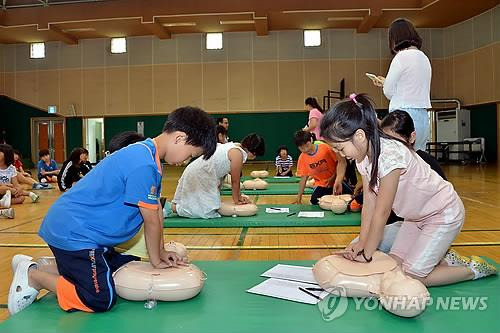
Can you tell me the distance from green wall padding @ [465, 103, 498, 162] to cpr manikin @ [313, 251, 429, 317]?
13.7 metres

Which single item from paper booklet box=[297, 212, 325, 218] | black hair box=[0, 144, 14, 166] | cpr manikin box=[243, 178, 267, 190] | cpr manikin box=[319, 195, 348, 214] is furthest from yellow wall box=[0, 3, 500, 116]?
paper booklet box=[297, 212, 325, 218]

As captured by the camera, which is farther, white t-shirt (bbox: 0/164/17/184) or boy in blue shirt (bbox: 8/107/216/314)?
white t-shirt (bbox: 0/164/17/184)

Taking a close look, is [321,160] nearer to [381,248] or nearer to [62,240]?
[381,248]

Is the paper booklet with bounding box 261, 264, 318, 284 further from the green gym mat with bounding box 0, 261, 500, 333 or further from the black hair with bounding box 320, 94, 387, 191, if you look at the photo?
the black hair with bounding box 320, 94, 387, 191

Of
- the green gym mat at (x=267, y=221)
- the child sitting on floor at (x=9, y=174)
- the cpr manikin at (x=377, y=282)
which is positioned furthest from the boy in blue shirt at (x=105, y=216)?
the child sitting on floor at (x=9, y=174)

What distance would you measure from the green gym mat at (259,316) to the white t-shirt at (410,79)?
1427mm

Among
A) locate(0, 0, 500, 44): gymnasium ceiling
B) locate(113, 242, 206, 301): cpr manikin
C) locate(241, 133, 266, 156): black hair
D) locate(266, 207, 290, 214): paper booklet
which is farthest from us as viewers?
locate(0, 0, 500, 44): gymnasium ceiling

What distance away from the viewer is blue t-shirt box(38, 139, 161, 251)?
192 cm

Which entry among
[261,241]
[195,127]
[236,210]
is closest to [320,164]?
[236,210]

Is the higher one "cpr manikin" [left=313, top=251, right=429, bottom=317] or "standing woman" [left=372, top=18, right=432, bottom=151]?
"standing woman" [left=372, top=18, right=432, bottom=151]

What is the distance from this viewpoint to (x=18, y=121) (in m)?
16.8

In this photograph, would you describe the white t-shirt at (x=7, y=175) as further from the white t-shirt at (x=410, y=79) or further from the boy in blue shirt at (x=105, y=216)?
the white t-shirt at (x=410, y=79)

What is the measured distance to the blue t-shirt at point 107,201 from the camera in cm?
192

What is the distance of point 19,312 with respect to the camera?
1.96 meters
